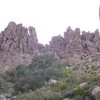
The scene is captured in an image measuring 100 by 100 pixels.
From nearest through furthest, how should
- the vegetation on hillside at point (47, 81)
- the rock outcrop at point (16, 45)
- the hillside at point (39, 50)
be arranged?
the vegetation on hillside at point (47, 81)
the hillside at point (39, 50)
the rock outcrop at point (16, 45)

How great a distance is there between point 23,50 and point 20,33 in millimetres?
3459

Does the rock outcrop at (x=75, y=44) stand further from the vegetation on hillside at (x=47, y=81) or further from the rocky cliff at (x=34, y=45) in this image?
the vegetation on hillside at (x=47, y=81)

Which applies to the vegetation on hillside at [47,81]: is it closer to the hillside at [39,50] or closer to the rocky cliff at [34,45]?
the hillside at [39,50]

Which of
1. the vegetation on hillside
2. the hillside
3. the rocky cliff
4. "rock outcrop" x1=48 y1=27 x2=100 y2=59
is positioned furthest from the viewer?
"rock outcrop" x1=48 y1=27 x2=100 y2=59

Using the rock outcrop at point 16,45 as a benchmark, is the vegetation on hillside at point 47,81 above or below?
below

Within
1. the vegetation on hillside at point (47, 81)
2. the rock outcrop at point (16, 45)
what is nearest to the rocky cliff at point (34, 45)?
the rock outcrop at point (16, 45)

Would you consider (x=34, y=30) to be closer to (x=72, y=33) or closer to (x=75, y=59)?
(x=72, y=33)

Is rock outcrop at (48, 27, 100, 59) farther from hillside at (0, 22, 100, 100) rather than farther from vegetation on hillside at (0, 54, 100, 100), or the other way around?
vegetation on hillside at (0, 54, 100, 100)

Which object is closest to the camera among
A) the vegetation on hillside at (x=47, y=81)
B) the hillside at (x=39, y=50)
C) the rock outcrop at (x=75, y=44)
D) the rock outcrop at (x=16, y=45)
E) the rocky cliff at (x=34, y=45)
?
the vegetation on hillside at (x=47, y=81)

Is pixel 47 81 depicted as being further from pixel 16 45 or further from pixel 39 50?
pixel 39 50

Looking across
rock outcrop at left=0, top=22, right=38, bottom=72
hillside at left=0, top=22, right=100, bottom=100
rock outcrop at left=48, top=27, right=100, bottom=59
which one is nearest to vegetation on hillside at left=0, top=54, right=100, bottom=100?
hillside at left=0, top=22, right=100, bottom=100

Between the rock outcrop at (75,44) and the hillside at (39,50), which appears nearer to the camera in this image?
the hillside at (39,50)

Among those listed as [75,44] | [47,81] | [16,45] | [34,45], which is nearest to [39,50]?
[34,45]

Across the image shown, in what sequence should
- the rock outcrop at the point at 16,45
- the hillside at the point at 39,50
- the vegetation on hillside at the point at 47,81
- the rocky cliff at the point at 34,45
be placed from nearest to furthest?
the vegetation on hillside at the point at 47,81 < the hillside at the point at 39,50 < the rock outcrop at the point at 16,45 < the rocky cliff at the point at 34,45
